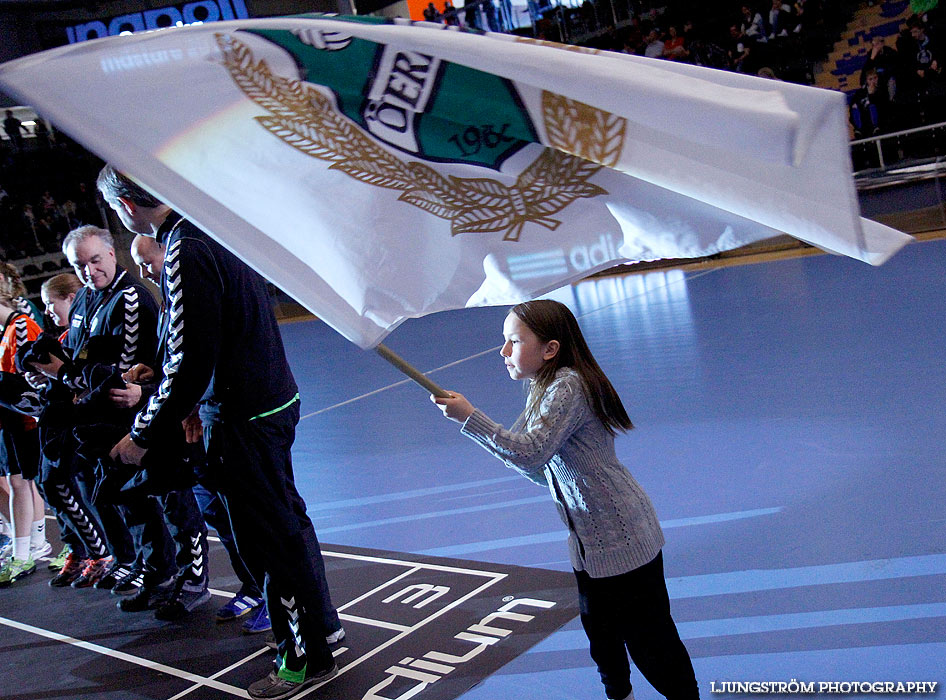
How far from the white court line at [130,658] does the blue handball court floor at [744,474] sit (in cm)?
102

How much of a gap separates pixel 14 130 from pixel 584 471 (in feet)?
74.9

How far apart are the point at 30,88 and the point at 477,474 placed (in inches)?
155

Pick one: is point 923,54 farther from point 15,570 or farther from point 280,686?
point 280,686

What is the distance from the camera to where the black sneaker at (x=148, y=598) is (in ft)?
14.5

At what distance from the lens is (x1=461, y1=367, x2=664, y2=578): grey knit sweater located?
2.33m

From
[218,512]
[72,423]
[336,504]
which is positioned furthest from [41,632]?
[336,504]

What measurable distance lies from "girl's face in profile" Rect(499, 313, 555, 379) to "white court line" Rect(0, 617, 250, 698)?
1.76 meters

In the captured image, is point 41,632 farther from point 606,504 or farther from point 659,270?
point 659,270

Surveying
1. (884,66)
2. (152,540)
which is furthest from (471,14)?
(152,540)

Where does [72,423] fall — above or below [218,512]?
above

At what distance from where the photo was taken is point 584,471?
2.39 meters

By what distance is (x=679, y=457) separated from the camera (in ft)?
16.4

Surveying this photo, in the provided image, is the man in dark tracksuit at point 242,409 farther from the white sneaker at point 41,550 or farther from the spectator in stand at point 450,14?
the spectator in stand at point 450,14

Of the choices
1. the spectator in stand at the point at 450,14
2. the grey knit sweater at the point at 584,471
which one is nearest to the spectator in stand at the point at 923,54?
the spectator in stand at the point at 450,14
